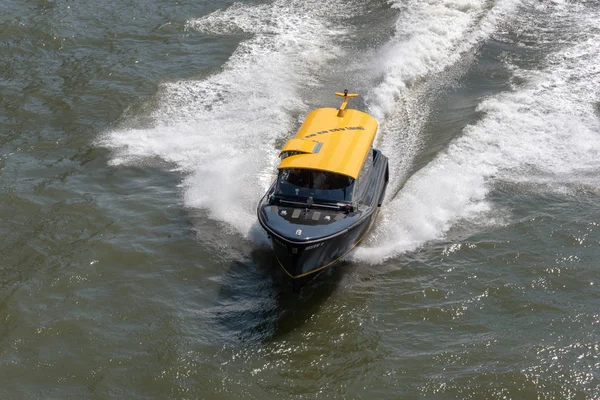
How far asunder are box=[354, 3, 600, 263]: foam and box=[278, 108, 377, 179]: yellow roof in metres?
1.83

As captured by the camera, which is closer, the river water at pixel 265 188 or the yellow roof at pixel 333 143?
the river water at pixel 265 188

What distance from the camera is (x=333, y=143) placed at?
598 inches

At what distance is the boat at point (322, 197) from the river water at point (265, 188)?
0.81 meters

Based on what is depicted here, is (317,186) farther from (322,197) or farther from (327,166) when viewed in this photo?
(327,166)

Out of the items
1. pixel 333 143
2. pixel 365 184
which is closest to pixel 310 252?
pixel 365 184

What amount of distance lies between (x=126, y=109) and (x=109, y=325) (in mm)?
9572

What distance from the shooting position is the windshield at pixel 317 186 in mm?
14375

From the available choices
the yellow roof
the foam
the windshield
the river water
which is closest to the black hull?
the river water

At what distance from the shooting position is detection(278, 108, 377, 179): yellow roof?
1449 centimetres

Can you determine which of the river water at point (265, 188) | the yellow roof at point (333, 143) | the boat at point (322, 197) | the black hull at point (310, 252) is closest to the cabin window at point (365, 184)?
the boat at point (322, 197)

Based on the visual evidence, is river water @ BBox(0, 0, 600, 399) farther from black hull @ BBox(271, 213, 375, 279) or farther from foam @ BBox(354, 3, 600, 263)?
black hull @ BBox(271, 213, 375, 279)

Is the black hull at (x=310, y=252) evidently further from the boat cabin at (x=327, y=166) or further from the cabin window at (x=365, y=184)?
the boat cabin at (x=327, y=166)

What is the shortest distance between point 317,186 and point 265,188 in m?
2.89

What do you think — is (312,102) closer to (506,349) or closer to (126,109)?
(126,109)
